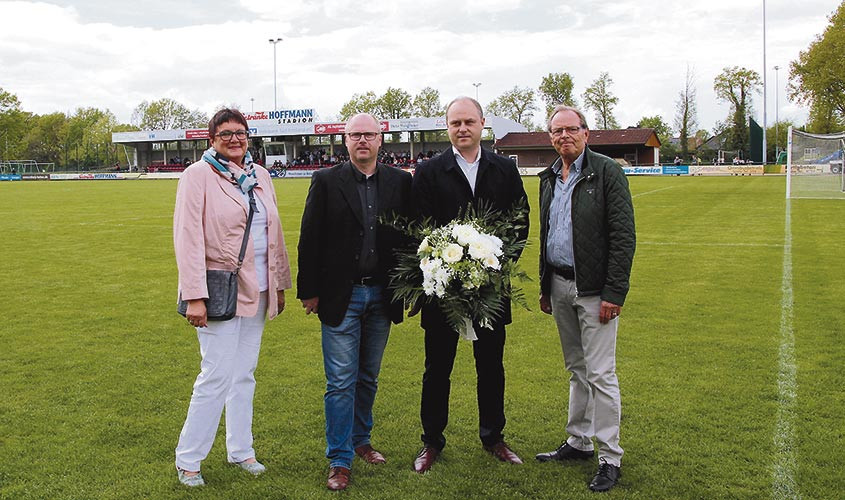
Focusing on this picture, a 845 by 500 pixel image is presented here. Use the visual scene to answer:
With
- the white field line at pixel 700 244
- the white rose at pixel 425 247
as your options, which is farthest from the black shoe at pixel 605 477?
the white field line at pixel 700 244

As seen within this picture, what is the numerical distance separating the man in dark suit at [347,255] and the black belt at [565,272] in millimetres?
959

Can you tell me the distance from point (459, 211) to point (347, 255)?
0.69 m

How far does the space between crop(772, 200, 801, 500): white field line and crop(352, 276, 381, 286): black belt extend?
245 centimetres

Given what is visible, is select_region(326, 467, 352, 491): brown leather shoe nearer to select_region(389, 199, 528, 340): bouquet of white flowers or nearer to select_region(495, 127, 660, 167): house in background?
select_region(389, 199, 528, 340): bouquet of white flowers

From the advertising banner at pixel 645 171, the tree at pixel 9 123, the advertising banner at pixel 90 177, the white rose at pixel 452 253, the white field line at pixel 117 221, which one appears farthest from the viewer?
the tree at pixel 9 123

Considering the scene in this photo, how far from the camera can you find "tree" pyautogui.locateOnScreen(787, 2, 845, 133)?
185 feet

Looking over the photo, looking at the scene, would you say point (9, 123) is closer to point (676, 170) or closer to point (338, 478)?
point (676, 170)

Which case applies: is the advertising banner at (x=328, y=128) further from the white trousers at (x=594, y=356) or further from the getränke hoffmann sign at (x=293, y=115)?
the white trousers at (x=594, y=356)

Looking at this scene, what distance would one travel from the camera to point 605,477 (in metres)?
3.89

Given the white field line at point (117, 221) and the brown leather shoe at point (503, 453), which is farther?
the white field line at point (117, 221)

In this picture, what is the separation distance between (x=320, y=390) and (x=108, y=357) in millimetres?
2359

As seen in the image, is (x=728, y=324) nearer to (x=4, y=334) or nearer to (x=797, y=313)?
(x=797, y=313)

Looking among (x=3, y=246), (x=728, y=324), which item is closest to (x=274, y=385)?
(x=728, y=324)

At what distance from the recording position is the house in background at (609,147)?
223ft
